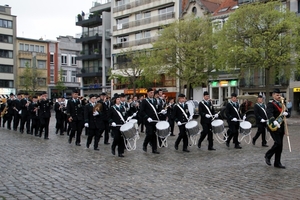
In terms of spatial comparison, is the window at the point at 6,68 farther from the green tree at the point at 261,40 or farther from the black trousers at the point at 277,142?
the black trousers at the point at 277,142

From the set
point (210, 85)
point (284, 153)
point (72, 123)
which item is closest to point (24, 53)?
point (210, 85)

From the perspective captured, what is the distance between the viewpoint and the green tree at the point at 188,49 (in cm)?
3634

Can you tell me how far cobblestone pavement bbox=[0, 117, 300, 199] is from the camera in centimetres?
750

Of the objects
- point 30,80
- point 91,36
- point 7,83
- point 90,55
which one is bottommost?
point 7,83

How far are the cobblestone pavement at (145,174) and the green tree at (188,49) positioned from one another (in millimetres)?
23482

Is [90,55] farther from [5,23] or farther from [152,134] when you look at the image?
[152,134]

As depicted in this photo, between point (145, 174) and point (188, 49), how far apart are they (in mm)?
27633

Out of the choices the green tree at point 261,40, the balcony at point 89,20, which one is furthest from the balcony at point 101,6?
the green tree at point 261,40

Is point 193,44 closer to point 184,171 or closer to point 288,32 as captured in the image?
point 288,32

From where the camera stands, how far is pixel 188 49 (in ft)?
118

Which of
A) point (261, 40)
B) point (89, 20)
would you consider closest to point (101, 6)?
point (89, 20)

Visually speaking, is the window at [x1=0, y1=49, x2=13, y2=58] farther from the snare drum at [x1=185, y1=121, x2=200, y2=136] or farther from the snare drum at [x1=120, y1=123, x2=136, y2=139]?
the snare drum at [x1=120, y1=123, x2=136, y2=139]

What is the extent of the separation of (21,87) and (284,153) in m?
59.9

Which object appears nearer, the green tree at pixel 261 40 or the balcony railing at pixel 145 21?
the green tree at pixel 261 40
